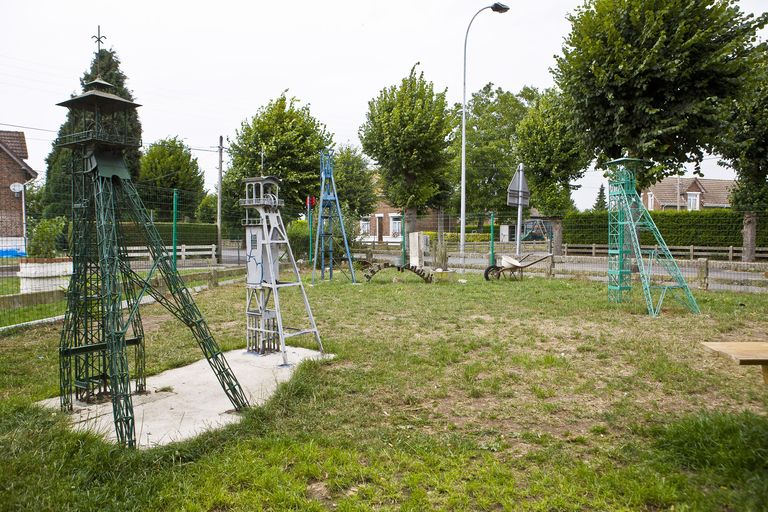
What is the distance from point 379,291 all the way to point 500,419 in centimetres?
789

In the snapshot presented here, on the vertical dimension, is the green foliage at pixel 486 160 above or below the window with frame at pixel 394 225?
above

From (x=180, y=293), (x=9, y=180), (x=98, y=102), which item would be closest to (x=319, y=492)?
(x=180, y=293)

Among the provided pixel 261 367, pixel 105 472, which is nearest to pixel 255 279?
pixel 261 367

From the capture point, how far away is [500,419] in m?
4.23

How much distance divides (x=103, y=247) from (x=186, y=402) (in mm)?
1632

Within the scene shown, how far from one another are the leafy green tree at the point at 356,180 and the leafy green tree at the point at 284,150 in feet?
41.5

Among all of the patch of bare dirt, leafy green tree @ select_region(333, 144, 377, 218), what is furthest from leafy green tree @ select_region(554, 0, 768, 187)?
leafy green tree @ select_region(333, 144, 377, 218)

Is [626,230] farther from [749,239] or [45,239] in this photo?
[749,239]

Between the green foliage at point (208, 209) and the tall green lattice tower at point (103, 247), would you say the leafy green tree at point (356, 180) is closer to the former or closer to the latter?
the green foliage at point (208, 209)

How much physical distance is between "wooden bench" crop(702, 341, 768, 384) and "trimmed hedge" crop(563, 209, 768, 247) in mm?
19368

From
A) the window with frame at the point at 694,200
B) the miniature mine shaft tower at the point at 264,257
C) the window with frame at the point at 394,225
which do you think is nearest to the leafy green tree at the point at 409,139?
the miniature mine shaft tower at the point at 264,257

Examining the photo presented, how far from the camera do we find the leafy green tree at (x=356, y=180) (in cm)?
3441

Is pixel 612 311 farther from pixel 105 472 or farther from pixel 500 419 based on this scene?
pixel 105 472

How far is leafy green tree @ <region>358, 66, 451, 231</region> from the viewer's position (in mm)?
22266
